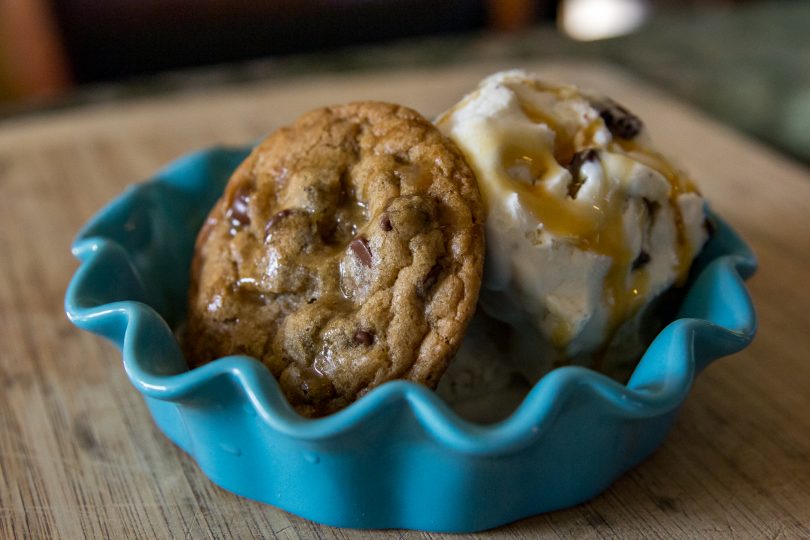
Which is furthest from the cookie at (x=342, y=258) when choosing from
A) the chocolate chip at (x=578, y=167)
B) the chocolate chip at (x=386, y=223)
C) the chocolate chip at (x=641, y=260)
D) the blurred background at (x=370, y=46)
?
the blurred background at (x=370, y=46)

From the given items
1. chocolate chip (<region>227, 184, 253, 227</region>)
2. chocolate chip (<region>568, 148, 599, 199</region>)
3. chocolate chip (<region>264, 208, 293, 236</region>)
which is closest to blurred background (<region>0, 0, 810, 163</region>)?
chocolate chip (<region>568, 148, 599, 199</region>)

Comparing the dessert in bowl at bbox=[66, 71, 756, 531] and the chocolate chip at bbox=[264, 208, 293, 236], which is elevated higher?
the chocolate chip at bbox=[264, 208, 293, 236]

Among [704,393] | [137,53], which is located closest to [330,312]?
[704,393]

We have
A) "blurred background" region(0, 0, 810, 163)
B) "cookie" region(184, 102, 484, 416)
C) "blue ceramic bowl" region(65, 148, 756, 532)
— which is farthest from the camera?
"blurred background" region(0, 0, 810, 163)

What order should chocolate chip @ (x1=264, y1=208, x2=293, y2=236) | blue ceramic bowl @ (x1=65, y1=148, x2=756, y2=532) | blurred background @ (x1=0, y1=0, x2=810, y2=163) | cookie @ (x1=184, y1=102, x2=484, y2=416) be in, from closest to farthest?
1. blue ceramic bowl @ (x1=65, y1=148, x2=756, y2=532)
2. cookie @ (x1=184, y1=102, x2=484, y2=416)
3. chocolate chip @ (x1=264, y1=208, x2=293, y2=236)
4. blurred background @ (x1=0, y1=0, x2=810, y2=163)

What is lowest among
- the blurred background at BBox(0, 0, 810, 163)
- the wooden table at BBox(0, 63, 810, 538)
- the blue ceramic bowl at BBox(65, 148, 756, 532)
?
the blurred background at BBox(0, 0, 810, 163)

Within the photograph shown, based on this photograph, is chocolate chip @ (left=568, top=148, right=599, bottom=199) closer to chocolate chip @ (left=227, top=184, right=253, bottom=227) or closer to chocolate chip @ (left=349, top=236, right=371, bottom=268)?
chocolate chip @ (left=349, top=236, right=371, bottom=268)

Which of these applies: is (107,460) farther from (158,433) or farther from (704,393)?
(704,393)
